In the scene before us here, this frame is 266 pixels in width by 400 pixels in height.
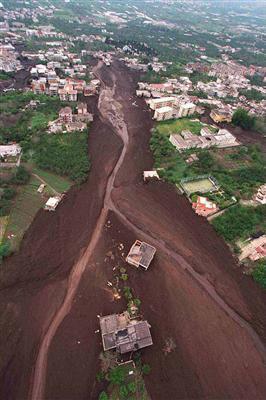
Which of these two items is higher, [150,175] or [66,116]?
[150,175]

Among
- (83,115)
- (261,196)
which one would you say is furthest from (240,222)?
(83,115)

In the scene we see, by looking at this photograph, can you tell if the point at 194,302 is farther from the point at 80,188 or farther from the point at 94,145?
the point at 94,145

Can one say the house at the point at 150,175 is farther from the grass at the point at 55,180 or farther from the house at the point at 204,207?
the grass at the point at 55,180

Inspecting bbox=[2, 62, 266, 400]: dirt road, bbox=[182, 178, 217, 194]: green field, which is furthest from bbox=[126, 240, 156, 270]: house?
bbox=[182, 178, 217, 194]: green field

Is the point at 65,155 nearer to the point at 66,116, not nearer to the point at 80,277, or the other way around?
the point at 66,116

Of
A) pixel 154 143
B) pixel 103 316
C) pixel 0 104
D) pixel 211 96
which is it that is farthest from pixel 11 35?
pixel 103 316
